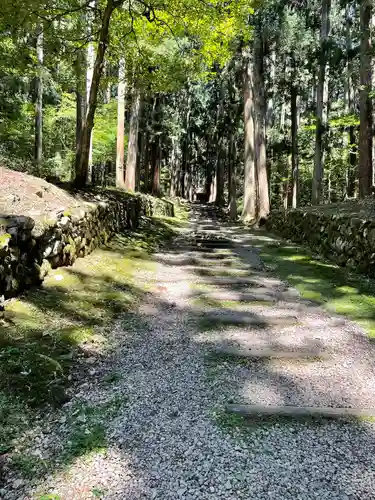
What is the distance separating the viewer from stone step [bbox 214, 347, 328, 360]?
432cm

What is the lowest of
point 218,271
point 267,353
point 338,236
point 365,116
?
point 267,353

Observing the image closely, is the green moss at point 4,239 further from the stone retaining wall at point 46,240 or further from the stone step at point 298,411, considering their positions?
the stone step at point 298,411

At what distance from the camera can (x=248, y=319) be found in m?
5.38

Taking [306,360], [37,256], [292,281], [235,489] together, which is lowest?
[235,489]

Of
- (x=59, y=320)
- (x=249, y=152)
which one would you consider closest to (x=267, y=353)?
(x=59, y=320)

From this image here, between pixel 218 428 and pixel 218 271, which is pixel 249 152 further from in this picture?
pixel 218 428

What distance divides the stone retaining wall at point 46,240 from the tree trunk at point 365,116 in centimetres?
723

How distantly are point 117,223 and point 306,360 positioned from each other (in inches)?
310

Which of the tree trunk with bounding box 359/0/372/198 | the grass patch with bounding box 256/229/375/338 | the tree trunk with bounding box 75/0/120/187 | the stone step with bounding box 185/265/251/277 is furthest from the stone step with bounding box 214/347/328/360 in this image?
the tree trunk with bounding box 359/0/372/198

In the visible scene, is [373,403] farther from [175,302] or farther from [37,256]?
[37,256]

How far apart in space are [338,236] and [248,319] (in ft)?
15.7

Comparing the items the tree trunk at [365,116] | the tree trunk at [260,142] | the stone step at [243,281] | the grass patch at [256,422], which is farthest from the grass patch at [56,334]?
the tree trunk at [260,142]

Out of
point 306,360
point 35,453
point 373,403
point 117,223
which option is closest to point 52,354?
point 35,453

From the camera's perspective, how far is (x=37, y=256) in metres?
5.57
